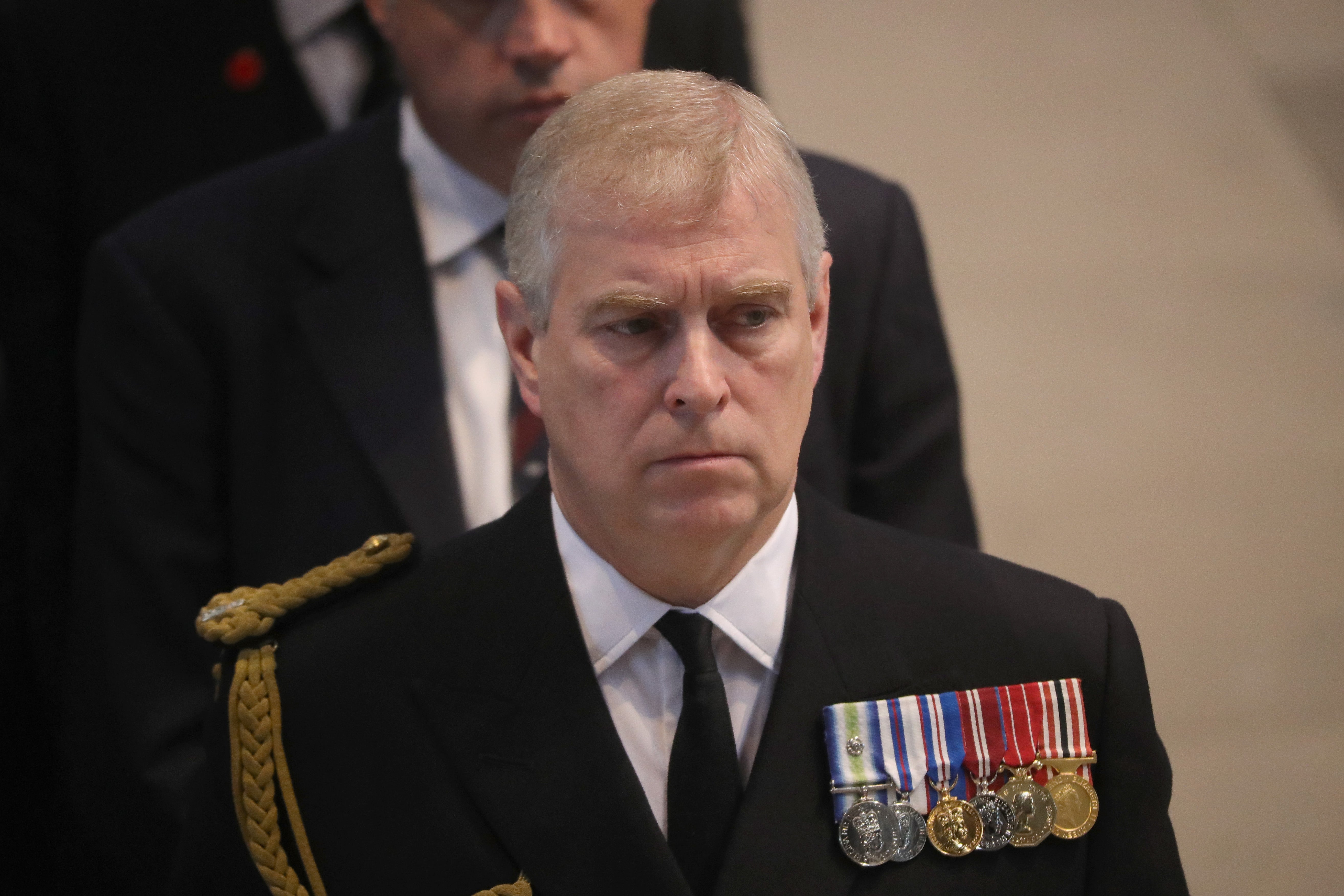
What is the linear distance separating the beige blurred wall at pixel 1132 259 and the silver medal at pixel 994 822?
95cm

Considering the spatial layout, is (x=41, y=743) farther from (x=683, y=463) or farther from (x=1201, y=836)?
(x=1201, y=836)

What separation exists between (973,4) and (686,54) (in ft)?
2.97

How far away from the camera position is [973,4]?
2.54 m

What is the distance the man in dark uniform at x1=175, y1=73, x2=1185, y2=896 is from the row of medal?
11mm

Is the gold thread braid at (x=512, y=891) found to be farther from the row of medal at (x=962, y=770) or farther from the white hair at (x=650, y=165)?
the white hair at (x=650, y=165)

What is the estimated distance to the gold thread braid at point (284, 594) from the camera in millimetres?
1379

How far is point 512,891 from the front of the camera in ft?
4.15

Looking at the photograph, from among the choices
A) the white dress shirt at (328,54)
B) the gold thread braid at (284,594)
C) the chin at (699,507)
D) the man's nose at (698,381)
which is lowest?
the gold thread braid at (284,594)

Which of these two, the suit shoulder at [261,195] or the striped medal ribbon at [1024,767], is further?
the suit shoulder at [261,195]

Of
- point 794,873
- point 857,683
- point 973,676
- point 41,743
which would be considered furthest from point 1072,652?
point 41,743

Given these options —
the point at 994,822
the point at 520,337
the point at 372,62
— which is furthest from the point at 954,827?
the point at 372,62

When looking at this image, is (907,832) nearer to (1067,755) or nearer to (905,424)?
(1067,755)

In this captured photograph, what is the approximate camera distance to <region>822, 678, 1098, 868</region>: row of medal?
129 centimetres

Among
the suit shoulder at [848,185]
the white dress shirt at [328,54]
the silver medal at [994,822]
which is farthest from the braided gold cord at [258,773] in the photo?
the white dress shirt at [328,54]
